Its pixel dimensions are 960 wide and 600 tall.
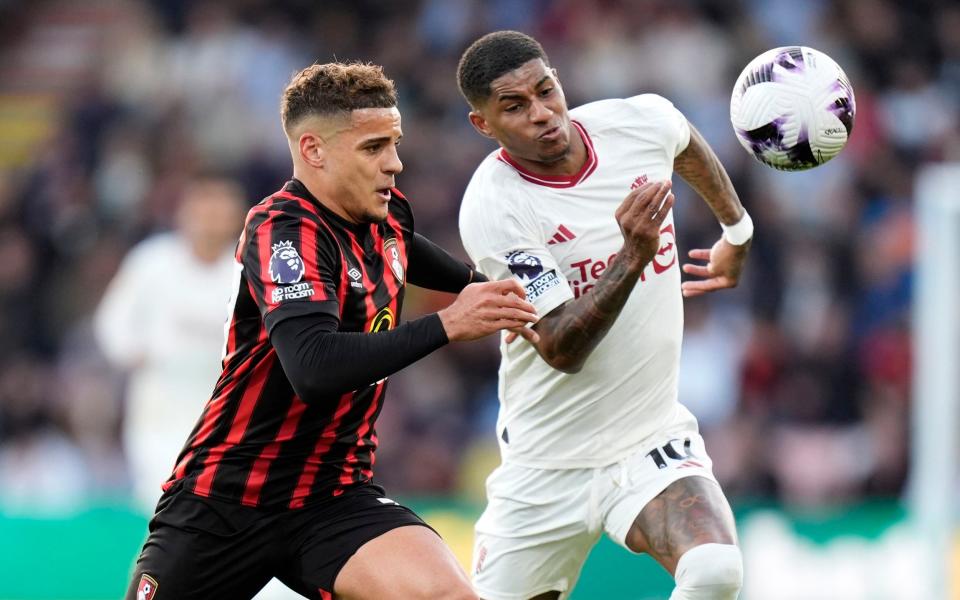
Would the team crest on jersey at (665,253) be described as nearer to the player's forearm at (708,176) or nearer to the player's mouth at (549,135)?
the player's forearm at (708,176)

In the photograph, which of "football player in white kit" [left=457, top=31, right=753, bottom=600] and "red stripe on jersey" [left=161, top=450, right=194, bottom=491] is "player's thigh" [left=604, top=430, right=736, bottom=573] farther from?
"red stripe on jersey" [left=161, top=450, right=194, bottom=491]

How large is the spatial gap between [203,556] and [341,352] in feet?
2.86

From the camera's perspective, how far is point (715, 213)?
5793 mm

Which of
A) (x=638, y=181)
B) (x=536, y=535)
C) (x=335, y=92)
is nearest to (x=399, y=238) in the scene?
(x=335, y=92)

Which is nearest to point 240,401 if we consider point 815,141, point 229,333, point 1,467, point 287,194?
point 229,333

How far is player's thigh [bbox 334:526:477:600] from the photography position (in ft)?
14.8

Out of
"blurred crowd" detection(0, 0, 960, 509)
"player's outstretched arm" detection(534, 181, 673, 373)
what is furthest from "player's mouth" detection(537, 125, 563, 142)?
"blurred crowd" detection(0, 0, 960, 509)

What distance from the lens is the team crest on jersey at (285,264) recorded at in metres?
4.43

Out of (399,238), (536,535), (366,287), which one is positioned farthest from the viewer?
(536,535)

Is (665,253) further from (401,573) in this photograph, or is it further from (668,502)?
(401,573)

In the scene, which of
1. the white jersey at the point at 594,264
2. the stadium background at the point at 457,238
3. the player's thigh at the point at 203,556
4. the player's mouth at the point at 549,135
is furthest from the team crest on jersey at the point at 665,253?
the stadium background at the point at 457,238

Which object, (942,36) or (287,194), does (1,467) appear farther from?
(942,36)

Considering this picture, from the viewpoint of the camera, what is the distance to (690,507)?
5031 mm

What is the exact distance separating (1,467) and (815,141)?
802 cm
